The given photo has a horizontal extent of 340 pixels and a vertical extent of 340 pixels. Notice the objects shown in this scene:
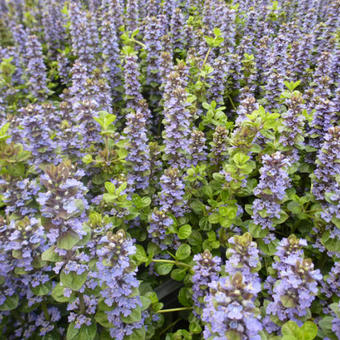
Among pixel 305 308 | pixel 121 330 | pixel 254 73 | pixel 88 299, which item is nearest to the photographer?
pixel 305 308

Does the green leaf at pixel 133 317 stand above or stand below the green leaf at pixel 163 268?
above

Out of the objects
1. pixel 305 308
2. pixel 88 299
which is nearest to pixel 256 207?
pixel 305 308

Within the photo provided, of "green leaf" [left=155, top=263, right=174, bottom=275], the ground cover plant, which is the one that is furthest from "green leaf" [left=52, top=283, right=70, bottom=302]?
"green leaf" [left=155, top=263, right=174, bottom=275]

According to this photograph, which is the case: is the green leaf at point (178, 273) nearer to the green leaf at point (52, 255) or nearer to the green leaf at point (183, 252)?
the green leaf at point (183, 252)

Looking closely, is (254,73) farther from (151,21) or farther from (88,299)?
(88,299)

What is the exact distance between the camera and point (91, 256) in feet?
7.50

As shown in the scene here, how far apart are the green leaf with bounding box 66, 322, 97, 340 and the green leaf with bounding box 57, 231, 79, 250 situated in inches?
29.9

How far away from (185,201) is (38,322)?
5.62 ft

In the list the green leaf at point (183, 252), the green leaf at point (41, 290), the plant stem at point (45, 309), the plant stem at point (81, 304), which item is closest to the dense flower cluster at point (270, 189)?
the green leaf at point (183, 252)

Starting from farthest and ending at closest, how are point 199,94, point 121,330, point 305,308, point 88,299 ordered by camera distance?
1. point 199,94
2. point 88,299
3. point 121,330
4. point 305,308

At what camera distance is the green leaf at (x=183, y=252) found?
8.71ft

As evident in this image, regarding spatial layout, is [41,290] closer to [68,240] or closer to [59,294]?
[59,294]

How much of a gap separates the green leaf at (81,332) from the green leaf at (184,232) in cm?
100

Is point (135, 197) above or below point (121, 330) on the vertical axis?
above
